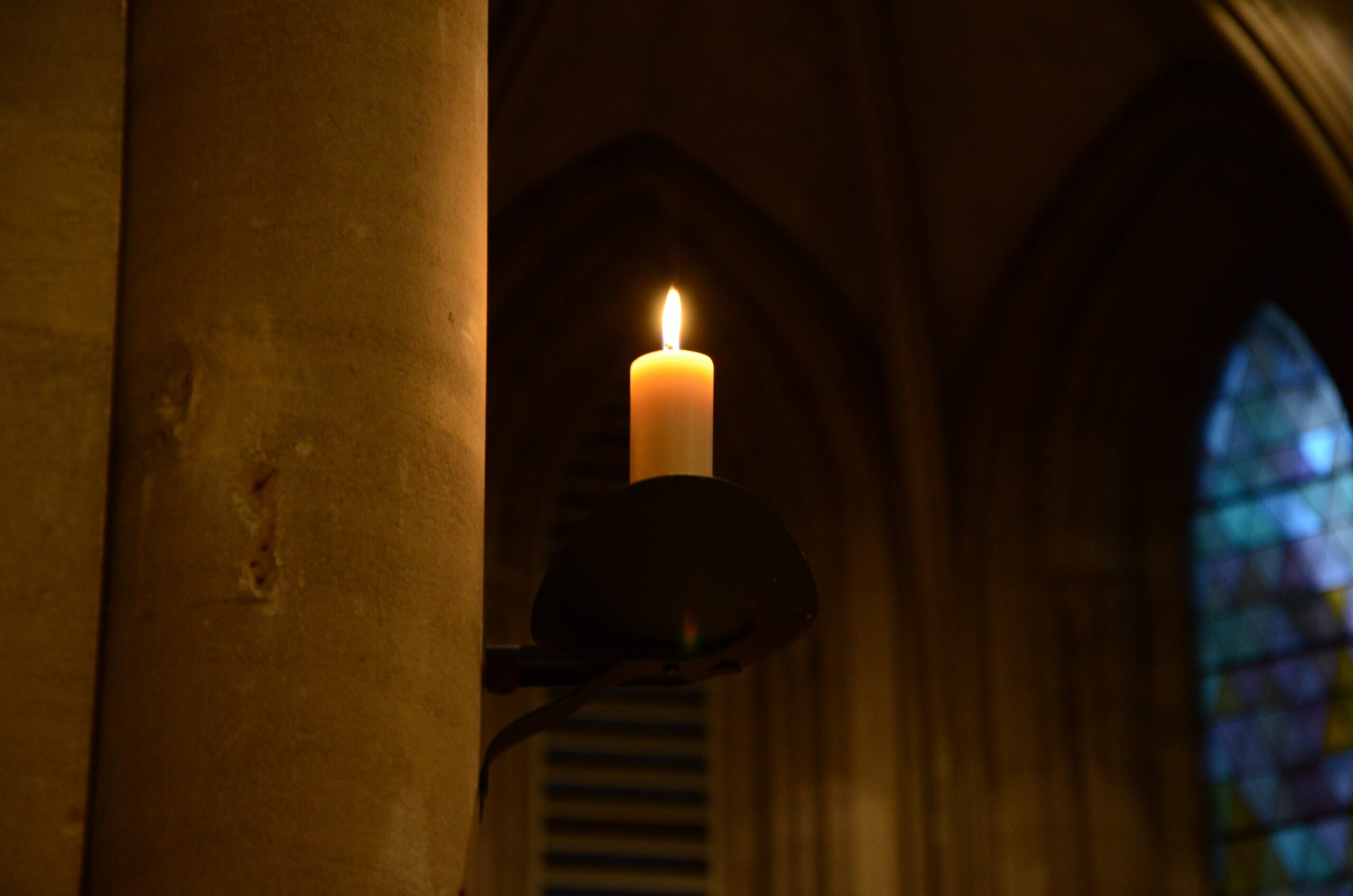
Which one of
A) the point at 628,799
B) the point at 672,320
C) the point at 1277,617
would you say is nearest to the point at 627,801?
the point at 628,799

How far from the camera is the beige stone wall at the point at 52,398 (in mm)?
1408

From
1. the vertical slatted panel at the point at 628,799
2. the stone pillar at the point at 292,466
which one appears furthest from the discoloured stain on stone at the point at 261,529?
the vertical slatted panel at the point at 628,799

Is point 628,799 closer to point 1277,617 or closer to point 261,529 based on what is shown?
point 1277,617

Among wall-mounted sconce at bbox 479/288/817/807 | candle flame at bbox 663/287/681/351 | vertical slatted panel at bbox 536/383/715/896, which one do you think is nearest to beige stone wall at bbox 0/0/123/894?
wall-mounted sconce at bbox 479/288/817/807

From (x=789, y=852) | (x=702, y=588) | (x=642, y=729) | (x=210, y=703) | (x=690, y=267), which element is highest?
(x=690, y=267)

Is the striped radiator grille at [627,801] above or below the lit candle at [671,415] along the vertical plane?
above

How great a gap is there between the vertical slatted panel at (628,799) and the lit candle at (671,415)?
5405 mm

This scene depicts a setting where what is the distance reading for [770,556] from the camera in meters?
1.53

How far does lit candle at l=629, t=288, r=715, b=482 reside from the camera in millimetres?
1579

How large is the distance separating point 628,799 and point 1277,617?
7.67 ft

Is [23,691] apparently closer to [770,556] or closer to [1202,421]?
[770,556]

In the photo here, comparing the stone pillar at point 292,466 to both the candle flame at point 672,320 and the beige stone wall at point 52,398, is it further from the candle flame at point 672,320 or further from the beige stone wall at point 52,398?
the candle flame at point 672,320

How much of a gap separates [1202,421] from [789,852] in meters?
2.18

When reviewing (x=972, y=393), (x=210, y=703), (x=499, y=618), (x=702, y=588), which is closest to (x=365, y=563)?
(x=210, y=703)
